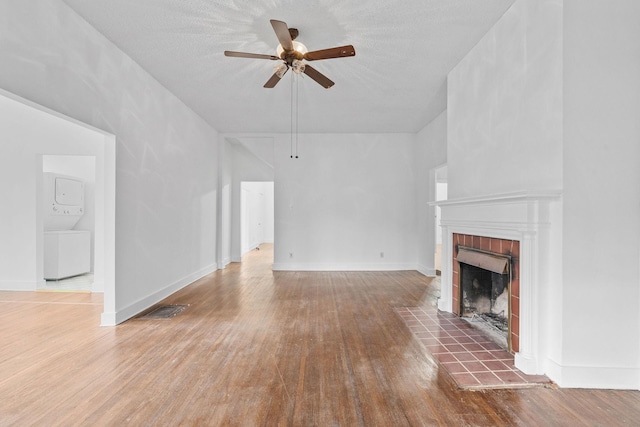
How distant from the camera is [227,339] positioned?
302 cm

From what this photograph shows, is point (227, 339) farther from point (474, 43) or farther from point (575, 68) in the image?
point (474, 43)

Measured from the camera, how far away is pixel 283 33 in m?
2.58

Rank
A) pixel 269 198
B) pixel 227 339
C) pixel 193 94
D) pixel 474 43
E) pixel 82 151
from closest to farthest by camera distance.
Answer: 1. pixel 227 339
2. pixel 474 43
3. pixel 193 94
4. pixel 82 151
5. pixel 269 198

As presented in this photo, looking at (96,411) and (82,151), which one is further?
(82,151)

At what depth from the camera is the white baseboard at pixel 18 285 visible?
16.1 ft

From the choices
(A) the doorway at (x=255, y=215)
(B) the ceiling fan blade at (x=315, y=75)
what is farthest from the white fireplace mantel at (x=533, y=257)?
(A) the doorway at (x=255, y=215)

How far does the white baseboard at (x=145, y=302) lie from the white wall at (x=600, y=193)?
395cm

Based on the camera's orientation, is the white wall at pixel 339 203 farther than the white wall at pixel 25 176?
Yes

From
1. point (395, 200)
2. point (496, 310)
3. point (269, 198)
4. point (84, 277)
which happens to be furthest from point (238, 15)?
point (269, 198)

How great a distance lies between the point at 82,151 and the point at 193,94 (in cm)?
205

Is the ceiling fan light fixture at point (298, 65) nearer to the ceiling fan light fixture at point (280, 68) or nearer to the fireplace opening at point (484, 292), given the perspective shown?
the ceiling fan light fixture at point (280, 68)

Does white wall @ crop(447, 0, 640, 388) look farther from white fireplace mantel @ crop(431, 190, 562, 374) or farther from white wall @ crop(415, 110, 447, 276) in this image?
white wall @ crop(415, 110, 447, 276)

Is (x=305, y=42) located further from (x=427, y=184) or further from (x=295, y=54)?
(x=427, y=184)

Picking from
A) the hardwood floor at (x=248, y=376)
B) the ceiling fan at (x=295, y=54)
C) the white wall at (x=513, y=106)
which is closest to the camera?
the hardwood floor at (x=248, y=376)
